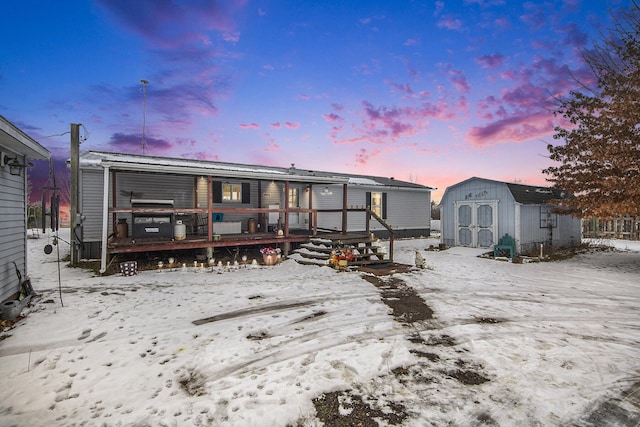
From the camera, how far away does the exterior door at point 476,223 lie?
1402cm

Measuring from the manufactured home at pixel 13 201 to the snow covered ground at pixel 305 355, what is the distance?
2.53ft

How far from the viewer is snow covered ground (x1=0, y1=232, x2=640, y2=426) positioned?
9.29 ft

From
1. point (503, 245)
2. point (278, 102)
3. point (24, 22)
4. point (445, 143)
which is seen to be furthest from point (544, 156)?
point (24, 22)

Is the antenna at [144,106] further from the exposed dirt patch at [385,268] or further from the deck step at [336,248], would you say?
the exposed dirt patch at [385,268]

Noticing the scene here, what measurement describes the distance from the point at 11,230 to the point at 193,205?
723 centimetres

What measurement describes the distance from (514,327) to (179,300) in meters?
6.45

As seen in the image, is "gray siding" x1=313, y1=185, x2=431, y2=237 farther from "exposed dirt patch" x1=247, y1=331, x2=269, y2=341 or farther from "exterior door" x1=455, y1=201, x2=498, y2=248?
"exposed dirt patch" x1=247, y1=331, x2=269, y2=341

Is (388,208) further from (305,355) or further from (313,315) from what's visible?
(305,355)

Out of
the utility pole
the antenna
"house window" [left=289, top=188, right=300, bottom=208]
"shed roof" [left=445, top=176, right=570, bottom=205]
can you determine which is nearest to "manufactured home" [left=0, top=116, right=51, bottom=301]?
the utility pole

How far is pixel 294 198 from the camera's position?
16297 millimetres

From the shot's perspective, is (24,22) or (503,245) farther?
(503,245)

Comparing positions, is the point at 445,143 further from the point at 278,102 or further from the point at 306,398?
the point at 306,398

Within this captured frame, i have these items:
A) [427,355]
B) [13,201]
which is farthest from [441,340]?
[13,201]

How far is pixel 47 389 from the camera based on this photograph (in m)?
3.12
